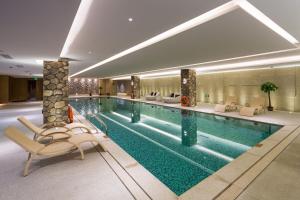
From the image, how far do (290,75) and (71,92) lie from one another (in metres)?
30.2

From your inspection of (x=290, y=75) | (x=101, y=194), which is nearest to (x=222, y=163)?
(x=101, y=194)

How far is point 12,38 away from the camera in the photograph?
4.97m

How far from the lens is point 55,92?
820 centimetres

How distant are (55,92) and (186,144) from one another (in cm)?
647

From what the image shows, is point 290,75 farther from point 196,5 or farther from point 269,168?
point 196,5

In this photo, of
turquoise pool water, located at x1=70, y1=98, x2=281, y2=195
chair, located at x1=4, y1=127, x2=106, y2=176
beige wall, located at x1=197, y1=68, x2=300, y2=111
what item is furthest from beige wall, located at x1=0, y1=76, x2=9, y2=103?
beige wall, located at x1=197, y1=68, x2=300, y2=111

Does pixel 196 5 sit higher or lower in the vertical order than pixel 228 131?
higher

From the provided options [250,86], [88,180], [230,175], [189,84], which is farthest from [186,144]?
[250,86]

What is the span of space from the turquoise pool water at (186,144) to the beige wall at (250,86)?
527 cm

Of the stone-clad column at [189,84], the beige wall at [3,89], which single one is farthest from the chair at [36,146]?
the beige wall at [3,89]

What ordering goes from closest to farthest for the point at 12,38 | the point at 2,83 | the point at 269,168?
the point at 269,168 < the point at 12,38 < the point at 2,83

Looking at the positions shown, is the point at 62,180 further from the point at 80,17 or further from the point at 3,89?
the point at 3,89

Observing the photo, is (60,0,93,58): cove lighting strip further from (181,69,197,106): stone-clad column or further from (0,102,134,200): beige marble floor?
(181,69,197,106): stone-clad column

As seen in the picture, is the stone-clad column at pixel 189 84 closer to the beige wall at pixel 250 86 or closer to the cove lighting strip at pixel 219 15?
the beige wall at pixel 250 86
